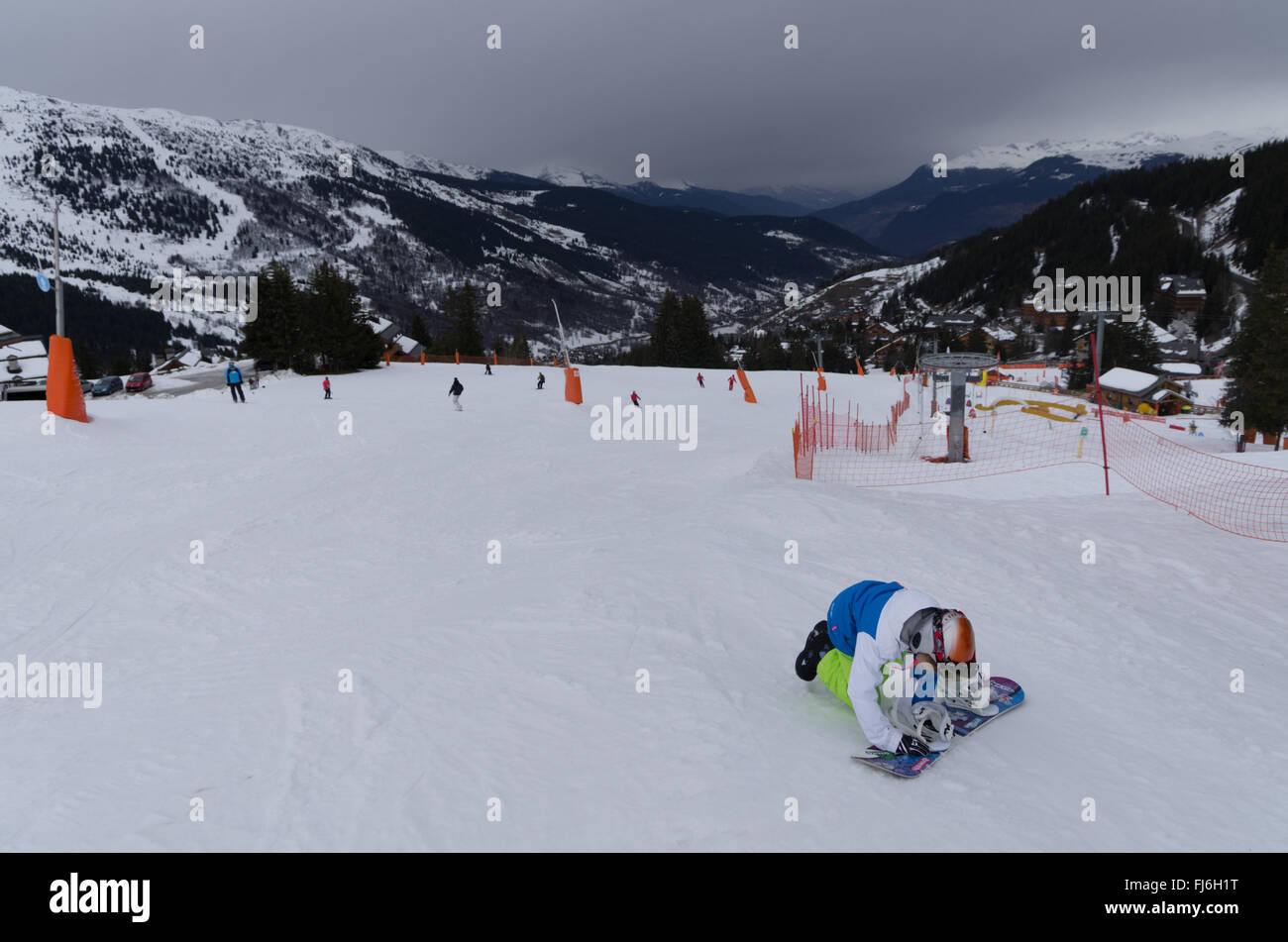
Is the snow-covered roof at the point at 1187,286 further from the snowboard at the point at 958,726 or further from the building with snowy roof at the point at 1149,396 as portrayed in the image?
the snowboard at the point at 958,726

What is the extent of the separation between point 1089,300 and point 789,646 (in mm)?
149435

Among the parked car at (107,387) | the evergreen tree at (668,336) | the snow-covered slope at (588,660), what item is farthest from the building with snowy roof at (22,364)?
the snow-covered slope at (588,660)

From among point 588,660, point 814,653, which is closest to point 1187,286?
point 814,653

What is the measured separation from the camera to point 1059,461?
2023cm

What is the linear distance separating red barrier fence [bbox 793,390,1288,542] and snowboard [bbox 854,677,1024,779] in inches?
324

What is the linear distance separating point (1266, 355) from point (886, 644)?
1771 inches

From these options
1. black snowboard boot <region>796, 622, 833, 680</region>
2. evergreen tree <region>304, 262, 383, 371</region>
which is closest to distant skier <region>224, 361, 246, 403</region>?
evergreen tree <region>304, 262, 383, 371</region>

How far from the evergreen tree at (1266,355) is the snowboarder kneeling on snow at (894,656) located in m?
43.3

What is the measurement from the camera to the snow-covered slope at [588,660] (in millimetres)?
4410

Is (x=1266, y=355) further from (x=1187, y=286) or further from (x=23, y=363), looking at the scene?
(x=1187, y=286)

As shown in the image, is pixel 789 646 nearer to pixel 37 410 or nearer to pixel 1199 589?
pixel 1199 589

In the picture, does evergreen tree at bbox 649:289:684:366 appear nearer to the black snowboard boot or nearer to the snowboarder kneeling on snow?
the black snowboard boot
